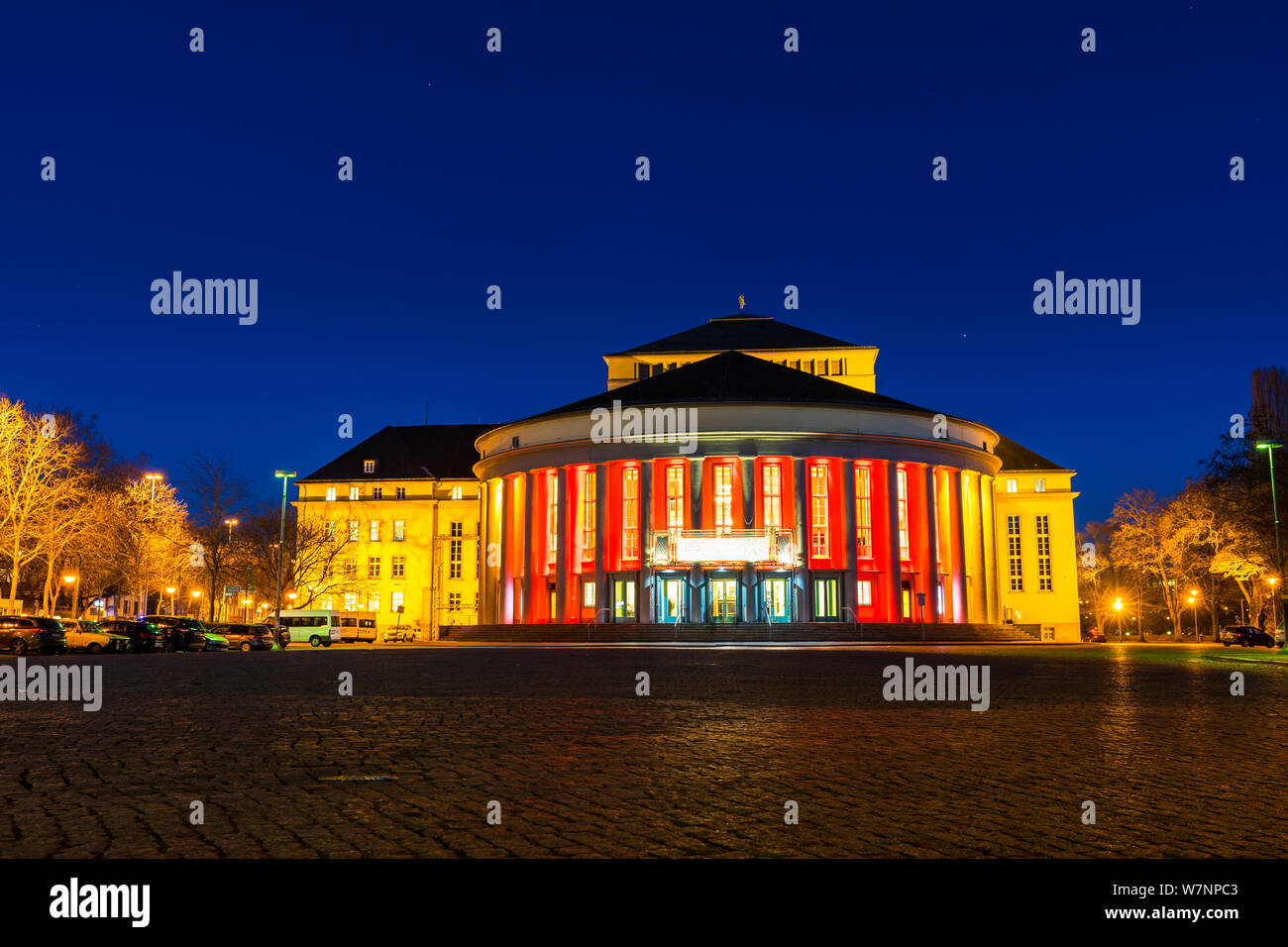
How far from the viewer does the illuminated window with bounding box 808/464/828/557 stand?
65188 millimetres

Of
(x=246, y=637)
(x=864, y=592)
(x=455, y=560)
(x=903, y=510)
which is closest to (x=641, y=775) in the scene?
(x=246, y=637)

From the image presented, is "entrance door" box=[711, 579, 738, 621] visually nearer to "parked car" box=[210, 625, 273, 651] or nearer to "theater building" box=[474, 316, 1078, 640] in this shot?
"theater building" box=[474, 316, 1078, 640]

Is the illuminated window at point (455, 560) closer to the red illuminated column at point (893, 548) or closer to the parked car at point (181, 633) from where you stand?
the red illuminated column at point (893, 548)

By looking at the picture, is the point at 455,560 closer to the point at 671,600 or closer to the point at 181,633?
the point at 671,600

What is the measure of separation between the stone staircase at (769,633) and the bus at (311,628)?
14315 mm

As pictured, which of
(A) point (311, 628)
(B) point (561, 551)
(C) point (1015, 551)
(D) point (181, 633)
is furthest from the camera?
(C) point (1015, 551)

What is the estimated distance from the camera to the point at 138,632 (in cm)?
4494

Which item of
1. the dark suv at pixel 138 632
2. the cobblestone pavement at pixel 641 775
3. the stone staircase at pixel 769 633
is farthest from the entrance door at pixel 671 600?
the cobblestone pavement at pixel 641 775

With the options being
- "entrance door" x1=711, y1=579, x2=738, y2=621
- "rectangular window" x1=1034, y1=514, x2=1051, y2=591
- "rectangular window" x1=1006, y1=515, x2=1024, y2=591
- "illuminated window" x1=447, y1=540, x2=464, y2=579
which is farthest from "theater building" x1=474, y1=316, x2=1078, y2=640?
"illuminated window" x1=447, y1=540, x2=464, y2=579

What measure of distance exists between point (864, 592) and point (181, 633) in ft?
125

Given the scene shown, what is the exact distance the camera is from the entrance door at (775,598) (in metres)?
63.4

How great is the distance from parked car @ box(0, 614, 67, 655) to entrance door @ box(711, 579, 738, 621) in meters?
34.8
